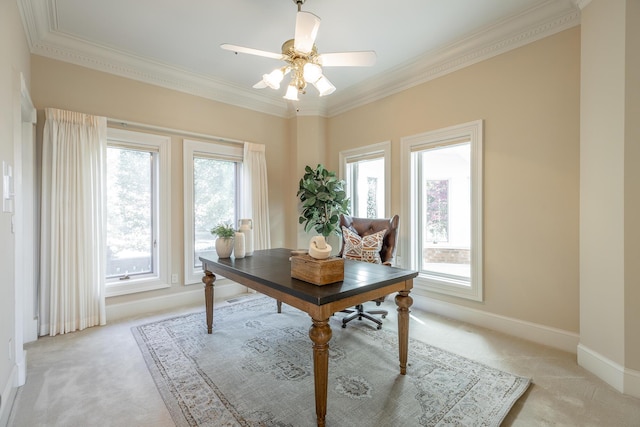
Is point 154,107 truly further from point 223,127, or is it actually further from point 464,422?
point 464,422

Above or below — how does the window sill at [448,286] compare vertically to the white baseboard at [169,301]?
above

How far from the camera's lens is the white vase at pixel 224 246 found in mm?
2709

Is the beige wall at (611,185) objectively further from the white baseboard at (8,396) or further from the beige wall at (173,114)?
the white baseboard at (8,396)

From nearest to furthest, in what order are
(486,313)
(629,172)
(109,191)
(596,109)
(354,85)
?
(629,172)
(596,109)
(486,313)
(109,191)
(354,85)

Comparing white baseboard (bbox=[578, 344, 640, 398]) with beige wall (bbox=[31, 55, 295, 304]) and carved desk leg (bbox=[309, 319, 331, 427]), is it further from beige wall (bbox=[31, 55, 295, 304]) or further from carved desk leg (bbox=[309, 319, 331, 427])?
beige wall (bbox=[31, 55, 295, 304])

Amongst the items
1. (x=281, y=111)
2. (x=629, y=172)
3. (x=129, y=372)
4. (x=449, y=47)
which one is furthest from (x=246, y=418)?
(x=281, y=111)

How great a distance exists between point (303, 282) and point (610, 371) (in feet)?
7.20

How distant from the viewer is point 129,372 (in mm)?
2166

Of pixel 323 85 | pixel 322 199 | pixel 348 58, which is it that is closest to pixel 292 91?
pixel 323 85

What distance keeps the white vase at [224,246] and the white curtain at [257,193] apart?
1.46 metres

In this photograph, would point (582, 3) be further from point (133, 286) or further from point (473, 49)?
point (133, 286)

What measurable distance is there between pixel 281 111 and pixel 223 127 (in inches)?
40.5

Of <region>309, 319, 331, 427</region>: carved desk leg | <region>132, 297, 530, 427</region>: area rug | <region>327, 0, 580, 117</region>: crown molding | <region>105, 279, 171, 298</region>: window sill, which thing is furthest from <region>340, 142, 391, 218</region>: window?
<region>105, 279, 171, 298</region>: window sill

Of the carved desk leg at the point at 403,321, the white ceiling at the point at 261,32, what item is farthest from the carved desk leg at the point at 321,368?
the white ceiling at the point at 261,32
